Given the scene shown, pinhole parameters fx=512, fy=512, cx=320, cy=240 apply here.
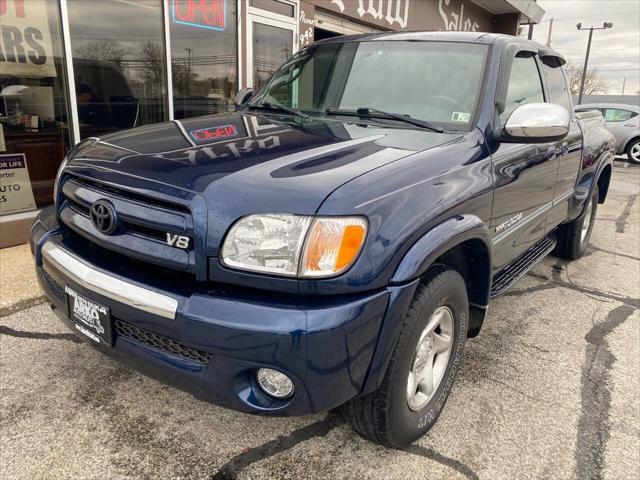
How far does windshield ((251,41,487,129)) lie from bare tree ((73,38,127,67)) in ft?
9.04

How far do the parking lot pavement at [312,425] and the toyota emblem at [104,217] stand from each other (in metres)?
0.92

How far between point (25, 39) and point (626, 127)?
586 inches

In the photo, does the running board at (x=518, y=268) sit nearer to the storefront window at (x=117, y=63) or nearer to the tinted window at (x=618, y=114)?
the storefront window at (x=117, y=63)

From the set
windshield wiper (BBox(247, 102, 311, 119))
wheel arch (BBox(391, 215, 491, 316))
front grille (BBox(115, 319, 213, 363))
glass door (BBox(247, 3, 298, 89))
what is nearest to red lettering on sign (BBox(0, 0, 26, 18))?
windshield wiper (BBox(247, 102, 311, 119))

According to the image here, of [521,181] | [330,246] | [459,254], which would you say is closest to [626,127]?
[521,181]

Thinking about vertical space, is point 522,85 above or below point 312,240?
above

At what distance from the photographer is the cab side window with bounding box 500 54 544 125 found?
9.40 feet

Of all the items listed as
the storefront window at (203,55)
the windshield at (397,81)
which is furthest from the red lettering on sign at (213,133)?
the storefront window at (203,55)

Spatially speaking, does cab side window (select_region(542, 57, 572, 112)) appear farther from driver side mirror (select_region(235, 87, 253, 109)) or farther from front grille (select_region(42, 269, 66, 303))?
front grille (select_region(42, 269, 66, 303))

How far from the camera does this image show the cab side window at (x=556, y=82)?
361cm

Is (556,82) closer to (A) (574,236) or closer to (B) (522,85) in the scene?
(B) (522,85)

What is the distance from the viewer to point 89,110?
518 centimetres

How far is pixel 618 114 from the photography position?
14469 mm

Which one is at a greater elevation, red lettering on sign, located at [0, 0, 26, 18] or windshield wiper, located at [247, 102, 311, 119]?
red lettering on sign, located at [0, 0, 26, 18]
